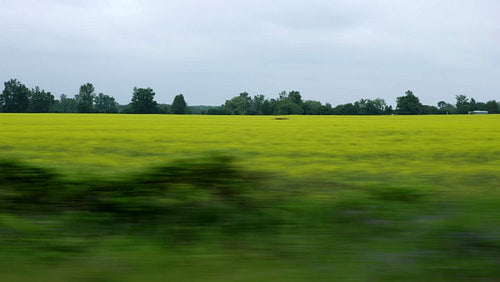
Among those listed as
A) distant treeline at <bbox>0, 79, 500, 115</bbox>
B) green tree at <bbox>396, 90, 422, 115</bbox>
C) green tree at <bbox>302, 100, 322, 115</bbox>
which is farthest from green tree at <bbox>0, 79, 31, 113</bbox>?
green tree at <bbox>396, 90, 422, 115</bbox>

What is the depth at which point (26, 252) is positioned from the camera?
13.8 ft

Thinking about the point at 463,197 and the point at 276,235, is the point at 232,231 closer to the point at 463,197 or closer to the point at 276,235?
the point at 276,235

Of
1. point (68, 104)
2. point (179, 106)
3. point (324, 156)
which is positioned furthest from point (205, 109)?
point (324, 156)

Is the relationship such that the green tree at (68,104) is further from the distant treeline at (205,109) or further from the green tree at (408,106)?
the green tree at (408,106)

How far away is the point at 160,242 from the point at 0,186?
2.06m

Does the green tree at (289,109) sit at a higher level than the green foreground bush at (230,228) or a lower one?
higher

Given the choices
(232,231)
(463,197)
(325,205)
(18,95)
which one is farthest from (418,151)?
(18,95)

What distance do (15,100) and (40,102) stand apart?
431cm

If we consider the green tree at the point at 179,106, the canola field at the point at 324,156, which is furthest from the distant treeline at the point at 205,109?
the canola field at the point at 324,156

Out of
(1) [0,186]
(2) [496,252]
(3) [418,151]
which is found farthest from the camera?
(3) [418,151]

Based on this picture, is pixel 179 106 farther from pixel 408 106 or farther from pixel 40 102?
pixel 408 106

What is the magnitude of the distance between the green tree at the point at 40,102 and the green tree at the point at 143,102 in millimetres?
16032

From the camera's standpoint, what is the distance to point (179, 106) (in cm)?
7706

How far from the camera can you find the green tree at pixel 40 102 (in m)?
79.2
